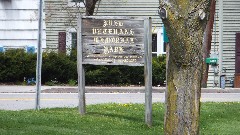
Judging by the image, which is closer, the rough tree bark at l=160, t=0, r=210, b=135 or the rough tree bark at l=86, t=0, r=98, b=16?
the rough tree bark at l=160, t=0, r=210, b=135

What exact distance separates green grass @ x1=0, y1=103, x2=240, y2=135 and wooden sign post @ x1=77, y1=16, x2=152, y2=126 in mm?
571

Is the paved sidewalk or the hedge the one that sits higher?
the hedge

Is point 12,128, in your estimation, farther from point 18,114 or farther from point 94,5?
point 94,5

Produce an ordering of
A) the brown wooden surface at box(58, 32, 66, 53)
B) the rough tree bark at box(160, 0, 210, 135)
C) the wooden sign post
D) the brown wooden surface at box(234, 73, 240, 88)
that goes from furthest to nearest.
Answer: the brown wooden surface at box(58, 32, 66, 53) → the brown wooden surface at box(234, 73, 240, 88) → the wooden sign post → the rough tree bark at box(160, 0, 210, 135)

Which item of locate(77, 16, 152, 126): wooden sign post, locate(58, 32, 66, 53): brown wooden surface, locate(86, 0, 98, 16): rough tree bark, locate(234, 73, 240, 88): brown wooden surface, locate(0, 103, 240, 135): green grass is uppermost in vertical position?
locate(86, 0, 98, 16): rough tree bark

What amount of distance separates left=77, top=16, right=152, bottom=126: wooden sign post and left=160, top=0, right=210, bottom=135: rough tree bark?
484 centimetres

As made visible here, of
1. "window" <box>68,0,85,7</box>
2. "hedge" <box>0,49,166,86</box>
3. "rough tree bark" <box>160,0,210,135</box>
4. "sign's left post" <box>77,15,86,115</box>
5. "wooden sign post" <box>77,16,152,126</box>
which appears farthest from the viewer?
"window" <box>68,0,85,7</box>

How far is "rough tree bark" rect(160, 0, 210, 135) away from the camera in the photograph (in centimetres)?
759

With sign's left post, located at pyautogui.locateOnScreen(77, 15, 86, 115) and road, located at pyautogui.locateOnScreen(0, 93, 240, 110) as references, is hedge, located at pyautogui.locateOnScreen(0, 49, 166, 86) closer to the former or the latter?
road, located at pyautogui.locateOnScreen(0, 93, 240, 110)

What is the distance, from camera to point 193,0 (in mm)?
7586

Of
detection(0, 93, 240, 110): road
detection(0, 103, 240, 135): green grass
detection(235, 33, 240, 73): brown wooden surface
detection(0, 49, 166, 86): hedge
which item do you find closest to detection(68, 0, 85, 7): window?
detection(0, 49, 166, 86): hedge

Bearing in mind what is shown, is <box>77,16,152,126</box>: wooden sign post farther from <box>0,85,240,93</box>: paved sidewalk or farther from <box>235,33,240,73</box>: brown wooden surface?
<box>235,33,240,73</box>: brown wooden surface

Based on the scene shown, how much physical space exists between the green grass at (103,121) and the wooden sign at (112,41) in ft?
3.62

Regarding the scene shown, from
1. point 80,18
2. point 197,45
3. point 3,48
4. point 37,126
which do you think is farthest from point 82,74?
point 3,48
